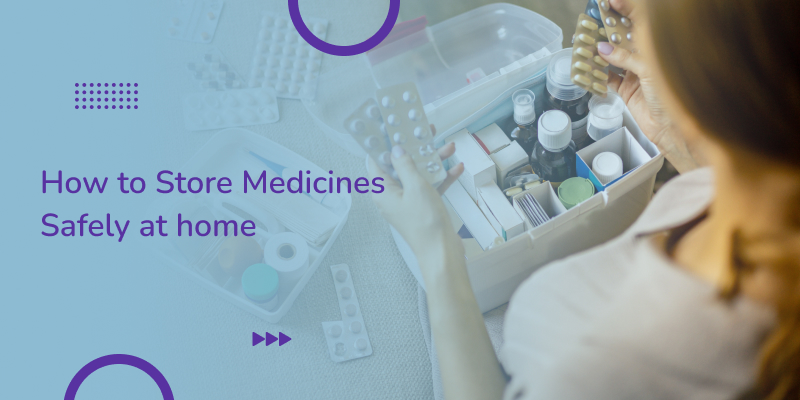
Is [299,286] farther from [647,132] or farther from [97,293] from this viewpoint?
[647,132]

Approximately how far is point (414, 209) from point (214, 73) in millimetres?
401

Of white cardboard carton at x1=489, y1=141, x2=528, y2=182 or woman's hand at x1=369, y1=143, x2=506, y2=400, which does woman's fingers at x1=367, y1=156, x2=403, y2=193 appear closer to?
woman's hand at x1=369, y1=143, x2=506, y2=400

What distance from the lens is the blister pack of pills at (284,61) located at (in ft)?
2.66

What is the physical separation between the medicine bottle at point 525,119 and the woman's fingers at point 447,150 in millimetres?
88

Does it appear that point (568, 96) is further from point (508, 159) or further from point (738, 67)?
point (738, 67)

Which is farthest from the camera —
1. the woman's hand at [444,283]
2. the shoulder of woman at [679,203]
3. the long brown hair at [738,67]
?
the woman's hand at [444,283]

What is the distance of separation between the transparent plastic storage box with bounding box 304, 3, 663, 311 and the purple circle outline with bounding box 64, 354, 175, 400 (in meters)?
0.31

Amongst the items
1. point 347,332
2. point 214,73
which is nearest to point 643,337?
point 347,332

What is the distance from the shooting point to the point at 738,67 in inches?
10.9

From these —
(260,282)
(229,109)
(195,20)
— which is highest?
(195,20)

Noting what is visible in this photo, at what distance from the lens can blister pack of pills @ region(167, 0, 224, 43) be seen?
854mm

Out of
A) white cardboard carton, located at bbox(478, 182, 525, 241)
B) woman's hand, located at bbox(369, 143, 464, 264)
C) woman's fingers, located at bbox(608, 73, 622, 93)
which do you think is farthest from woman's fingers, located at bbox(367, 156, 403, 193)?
woman's fingers, located at bbox(608, 73, 622, 93)

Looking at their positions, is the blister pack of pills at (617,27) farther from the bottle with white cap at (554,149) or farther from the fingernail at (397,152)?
the fingernail at (397,152)

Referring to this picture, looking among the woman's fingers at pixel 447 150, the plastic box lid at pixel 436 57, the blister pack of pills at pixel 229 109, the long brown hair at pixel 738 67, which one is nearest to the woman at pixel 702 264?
the long brown hair at pixel 738 67
